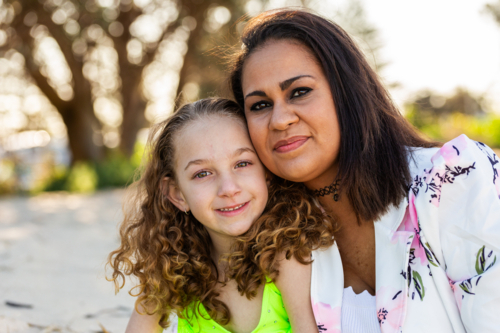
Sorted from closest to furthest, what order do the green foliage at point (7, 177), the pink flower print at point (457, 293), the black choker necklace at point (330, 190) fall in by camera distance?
the pink flower print at point (457, 293) < the black choker necklace at point (330, 190) < the green foliage at point (7, 177)

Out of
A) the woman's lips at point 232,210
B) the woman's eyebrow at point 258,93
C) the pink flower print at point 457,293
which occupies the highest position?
the woman's eyebrow at point 258,93

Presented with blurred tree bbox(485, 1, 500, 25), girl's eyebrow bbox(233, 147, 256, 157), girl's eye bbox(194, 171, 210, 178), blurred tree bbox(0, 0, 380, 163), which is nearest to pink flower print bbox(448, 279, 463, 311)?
girl's eyebrow bbox(233, 147, 256, 157)

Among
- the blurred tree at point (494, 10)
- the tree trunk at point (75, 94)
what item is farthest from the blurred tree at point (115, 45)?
the blurred tree at point (494, 10)

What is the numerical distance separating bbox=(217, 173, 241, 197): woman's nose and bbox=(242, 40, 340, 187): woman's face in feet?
0.72

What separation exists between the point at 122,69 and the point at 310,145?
41.6ft

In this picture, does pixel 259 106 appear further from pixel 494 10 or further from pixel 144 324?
pixel 494 10

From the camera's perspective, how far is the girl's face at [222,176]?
2213 mm

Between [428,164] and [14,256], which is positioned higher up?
[428,164]

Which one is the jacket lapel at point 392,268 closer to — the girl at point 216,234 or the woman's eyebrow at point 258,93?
the girl at point 216,234

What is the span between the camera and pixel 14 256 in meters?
4.56

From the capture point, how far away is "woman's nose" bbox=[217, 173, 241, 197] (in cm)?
216

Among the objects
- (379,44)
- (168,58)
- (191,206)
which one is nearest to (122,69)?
(168,58)

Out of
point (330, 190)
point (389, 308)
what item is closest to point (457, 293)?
point (389, 308)

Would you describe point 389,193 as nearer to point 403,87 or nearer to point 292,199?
point 292,199
